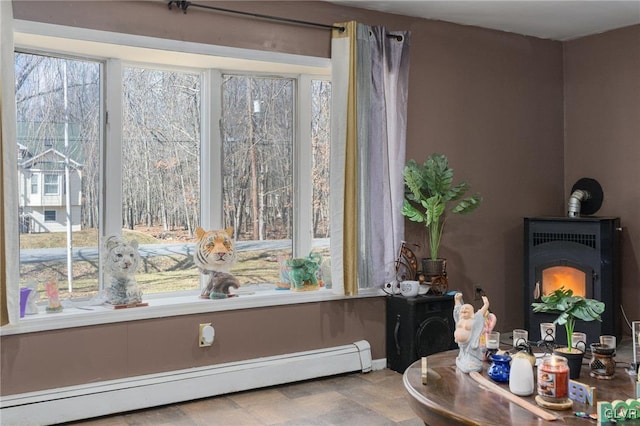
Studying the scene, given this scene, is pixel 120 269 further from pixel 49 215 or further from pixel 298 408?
pixel 298 408

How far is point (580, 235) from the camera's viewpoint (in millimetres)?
4340

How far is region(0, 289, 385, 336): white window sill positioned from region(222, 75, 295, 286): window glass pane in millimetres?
277

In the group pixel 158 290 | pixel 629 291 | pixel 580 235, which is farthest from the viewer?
pixel 629 291

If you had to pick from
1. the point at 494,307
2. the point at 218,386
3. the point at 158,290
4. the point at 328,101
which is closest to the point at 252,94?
the point at 328,101

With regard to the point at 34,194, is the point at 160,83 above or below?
above

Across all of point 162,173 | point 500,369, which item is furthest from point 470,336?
point 162,173

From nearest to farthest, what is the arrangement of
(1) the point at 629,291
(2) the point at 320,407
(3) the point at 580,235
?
(2) the point at 320,407
(3) the point at 580,235
(1) the point at 629,291

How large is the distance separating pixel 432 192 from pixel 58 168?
7.54ft

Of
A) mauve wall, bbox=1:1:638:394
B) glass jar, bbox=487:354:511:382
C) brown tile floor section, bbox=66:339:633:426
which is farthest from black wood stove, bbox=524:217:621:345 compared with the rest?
glass jar, bbox=487:354:511:382

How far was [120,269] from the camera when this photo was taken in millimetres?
3379

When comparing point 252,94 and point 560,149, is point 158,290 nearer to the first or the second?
point 252,94

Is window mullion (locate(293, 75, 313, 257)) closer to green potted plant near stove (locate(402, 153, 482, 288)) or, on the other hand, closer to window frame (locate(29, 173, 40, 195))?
green potted plant near stove (locate(402, 153, 482, 288))

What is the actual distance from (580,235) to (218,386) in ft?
8.77

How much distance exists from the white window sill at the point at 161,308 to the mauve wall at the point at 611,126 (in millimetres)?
2035
